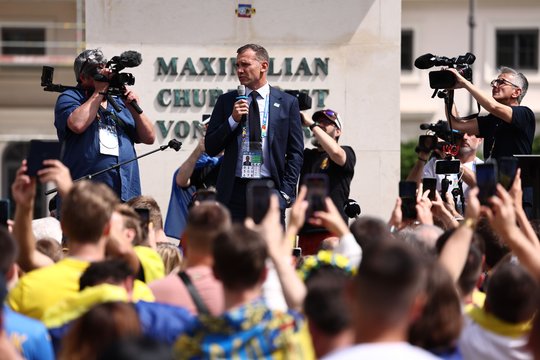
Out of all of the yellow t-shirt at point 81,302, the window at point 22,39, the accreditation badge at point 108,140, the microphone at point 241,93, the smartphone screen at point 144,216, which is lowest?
the yellow t-shirt at point 81,302

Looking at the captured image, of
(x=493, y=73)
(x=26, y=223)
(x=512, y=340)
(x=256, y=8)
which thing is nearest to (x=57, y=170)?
(x=26, y=223)

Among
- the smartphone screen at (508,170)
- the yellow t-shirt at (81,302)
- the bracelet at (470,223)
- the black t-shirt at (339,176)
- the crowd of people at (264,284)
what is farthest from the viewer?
the black t-shirt at (339,176)

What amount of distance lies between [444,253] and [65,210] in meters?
1.79

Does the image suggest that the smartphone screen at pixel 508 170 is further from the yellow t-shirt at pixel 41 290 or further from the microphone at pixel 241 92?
the microphone at pixel 241 92

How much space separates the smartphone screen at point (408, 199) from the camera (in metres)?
8.30

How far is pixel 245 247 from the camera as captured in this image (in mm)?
5176

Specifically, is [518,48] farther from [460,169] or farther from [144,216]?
[144,216]

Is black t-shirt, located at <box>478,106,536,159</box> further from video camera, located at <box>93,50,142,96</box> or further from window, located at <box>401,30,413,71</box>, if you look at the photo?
window, located at <box>401,30,413,71</box>

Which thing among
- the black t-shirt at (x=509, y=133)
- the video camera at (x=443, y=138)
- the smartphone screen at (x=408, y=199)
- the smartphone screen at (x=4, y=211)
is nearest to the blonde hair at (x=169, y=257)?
the smartphone screen at (x=4, y=211)

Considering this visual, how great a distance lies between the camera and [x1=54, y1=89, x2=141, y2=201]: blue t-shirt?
1062 centimetres

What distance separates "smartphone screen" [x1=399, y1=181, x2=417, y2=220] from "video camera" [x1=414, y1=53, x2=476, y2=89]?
2568mm

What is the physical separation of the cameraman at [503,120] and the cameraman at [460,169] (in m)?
0.25

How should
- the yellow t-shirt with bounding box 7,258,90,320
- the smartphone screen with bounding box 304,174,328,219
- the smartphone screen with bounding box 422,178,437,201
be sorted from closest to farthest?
1. the yellow t-shirt with bounding box 7,258,90,320
2. the smartphone screen with bounding box 304,174,328,219
3. the smartphone screen with bounding box 422,178,437,201

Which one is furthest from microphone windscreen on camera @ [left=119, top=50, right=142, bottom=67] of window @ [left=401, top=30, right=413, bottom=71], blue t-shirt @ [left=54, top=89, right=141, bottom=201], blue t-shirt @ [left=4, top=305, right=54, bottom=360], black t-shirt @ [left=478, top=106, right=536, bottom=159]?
window @ [left=401, top=30, right=413, bottom=71]
